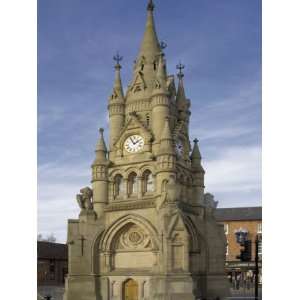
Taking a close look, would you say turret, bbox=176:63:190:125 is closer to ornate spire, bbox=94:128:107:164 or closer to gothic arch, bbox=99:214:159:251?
ornate spire, bbox=94:128:107:164

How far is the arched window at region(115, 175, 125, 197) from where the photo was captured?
3559cm

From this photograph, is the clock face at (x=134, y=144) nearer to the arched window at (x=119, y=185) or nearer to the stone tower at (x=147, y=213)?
the stone tower at (x=147, y=213)

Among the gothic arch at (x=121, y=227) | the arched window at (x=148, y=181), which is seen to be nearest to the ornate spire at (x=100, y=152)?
the arched window at (x=148, y=181)

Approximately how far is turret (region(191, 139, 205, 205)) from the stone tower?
0.08 metres

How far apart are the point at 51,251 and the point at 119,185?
21654 mm

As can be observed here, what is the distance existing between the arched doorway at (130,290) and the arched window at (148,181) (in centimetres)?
658

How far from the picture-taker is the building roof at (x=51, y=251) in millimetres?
51188

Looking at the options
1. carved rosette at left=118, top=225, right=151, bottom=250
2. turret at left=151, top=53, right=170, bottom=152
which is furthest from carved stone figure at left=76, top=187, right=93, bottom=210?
turret at left=151, top=53, right=170, bottom=152

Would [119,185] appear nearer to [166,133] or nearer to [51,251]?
[166,133]

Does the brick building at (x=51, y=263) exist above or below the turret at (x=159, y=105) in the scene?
below

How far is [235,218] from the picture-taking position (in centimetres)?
6081

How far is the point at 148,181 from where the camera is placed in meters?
34.9
